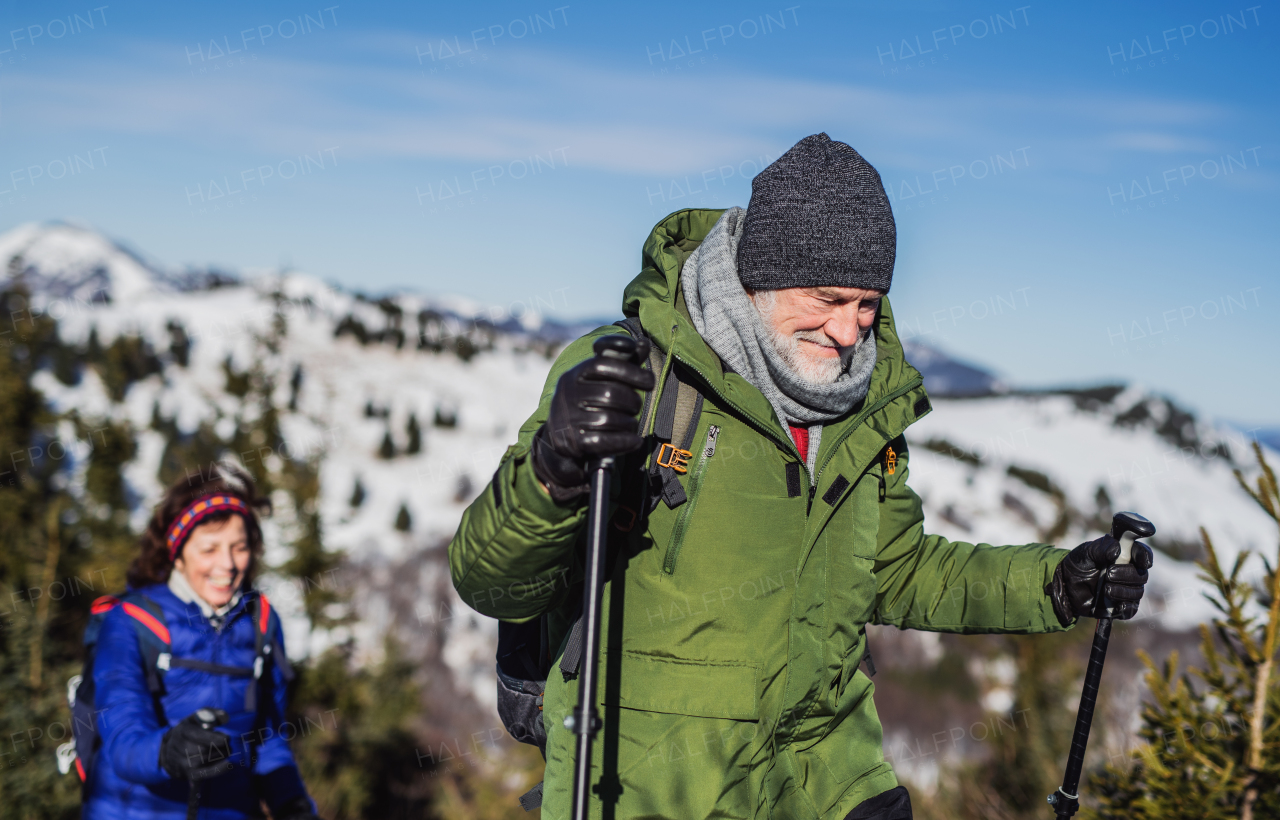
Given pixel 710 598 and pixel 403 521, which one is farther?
pixel 403 521

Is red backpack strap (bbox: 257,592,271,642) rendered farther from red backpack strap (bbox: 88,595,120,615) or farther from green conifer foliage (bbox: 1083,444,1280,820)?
green conifer foliage (bbox: 1083,444,1280,820)

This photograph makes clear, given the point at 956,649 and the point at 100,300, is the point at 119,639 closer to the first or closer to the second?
the point at 956,649

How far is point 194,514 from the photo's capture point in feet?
12.0

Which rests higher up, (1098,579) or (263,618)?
(1098,579)

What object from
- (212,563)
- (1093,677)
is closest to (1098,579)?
(1093,677)

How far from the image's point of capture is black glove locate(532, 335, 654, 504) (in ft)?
5.48

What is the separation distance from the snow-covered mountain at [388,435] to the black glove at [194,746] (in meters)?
8.73

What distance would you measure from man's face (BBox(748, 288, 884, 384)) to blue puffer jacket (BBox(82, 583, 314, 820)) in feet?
8.42

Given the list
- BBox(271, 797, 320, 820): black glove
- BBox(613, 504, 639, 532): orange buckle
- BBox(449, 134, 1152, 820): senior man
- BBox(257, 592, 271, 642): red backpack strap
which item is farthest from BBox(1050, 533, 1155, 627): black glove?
BBox(257, 592, 271, 642): red backpack strap

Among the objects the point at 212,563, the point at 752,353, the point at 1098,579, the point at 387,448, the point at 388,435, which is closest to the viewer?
the point at 752,353

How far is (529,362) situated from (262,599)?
57.6 m

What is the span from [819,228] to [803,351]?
1.10 feet

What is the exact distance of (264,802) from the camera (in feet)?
11.4

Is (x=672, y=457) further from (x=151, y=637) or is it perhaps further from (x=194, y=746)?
(x=151, y=637)
